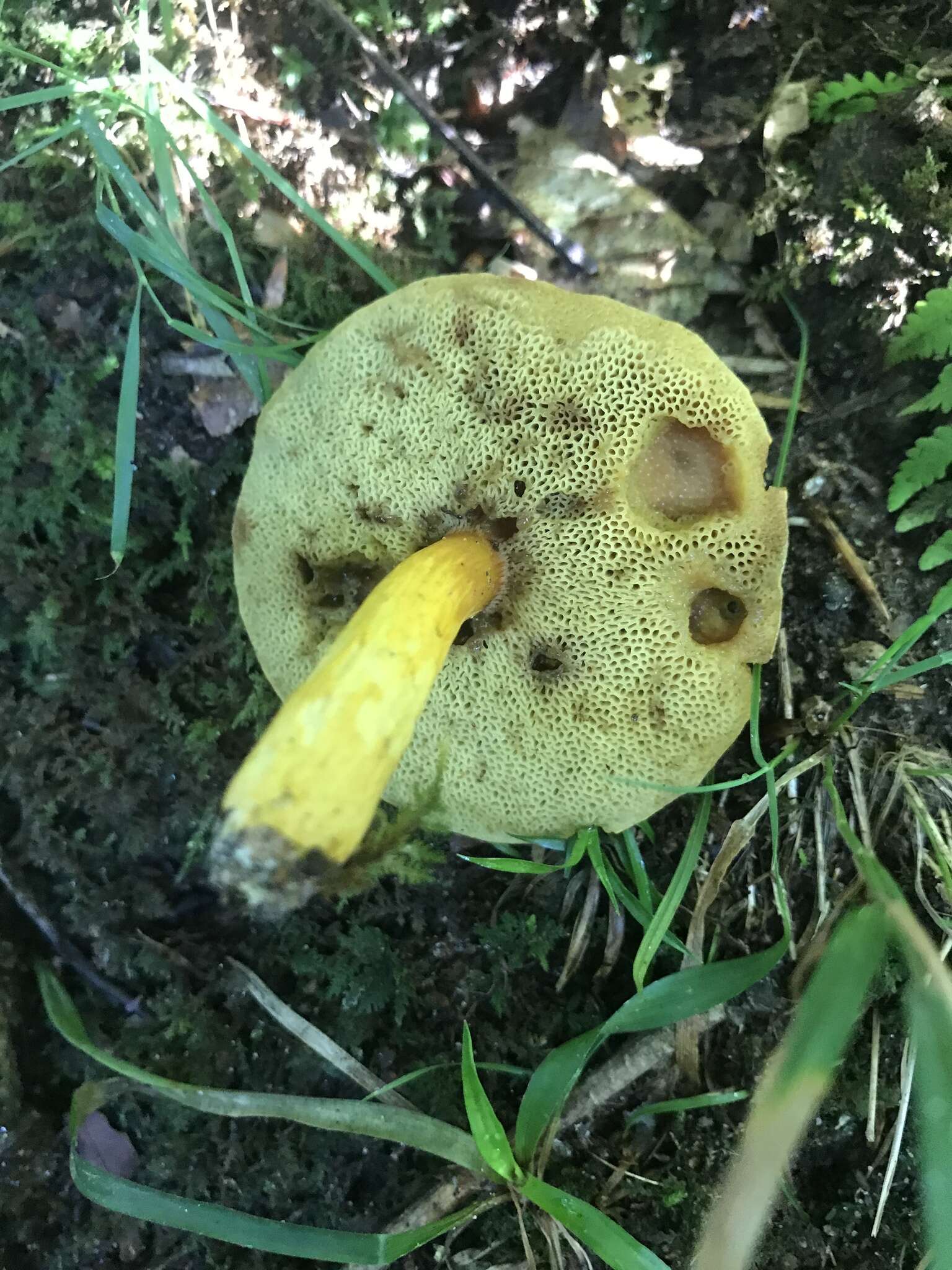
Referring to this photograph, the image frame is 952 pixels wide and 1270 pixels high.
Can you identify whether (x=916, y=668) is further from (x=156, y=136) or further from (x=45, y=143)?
(x=45, y=143)

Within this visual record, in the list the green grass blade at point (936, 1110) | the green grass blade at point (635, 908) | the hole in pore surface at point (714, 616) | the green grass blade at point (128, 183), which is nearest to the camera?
the green grass blade at point (936, 1110)

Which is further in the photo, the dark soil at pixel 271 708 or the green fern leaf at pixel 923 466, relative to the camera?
the dark soil at pixel 271 708

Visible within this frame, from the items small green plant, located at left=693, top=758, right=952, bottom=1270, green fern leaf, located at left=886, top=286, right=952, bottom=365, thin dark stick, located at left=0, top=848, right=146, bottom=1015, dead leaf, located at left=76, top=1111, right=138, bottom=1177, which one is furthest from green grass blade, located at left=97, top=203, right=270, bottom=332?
dead leaf, located at left=76, top=1111, right=138, bottom=1177

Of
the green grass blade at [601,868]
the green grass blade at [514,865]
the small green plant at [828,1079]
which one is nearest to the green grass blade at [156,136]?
the green grass blade at [514,865]

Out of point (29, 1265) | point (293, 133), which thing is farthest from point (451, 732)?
point (29, 1265)

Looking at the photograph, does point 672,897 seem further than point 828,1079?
Yes

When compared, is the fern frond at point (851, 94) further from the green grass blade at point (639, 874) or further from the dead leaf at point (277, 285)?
the green grass blade at point (639, 874)

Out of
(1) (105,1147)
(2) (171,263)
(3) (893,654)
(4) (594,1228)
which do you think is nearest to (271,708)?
(2) (171,263)
